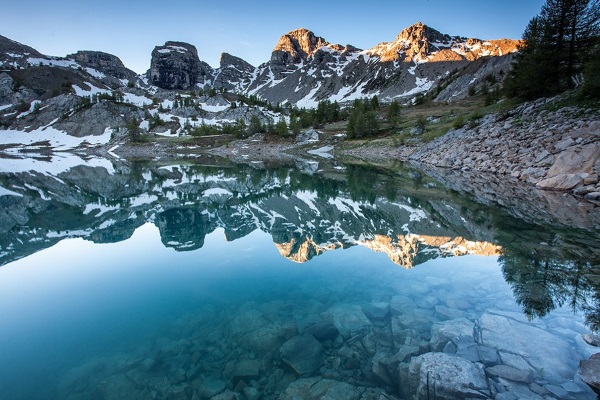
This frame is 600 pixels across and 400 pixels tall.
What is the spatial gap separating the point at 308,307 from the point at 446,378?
13.6 ft

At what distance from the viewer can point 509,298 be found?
8.69m

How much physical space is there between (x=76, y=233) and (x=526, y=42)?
204 feet

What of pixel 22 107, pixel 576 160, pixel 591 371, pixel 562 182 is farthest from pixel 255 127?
pixel 22 107

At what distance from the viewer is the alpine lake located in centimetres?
595

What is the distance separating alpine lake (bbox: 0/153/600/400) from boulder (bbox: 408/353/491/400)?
28 millimetres

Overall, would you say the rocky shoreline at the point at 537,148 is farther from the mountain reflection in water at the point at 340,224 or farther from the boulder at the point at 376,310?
the boulder at the point at 376,310

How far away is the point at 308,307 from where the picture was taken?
8.87m

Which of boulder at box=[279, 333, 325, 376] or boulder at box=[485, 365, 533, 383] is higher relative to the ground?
boulder at box=[485, 365, 533, 383]

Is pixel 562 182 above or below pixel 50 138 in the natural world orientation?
below

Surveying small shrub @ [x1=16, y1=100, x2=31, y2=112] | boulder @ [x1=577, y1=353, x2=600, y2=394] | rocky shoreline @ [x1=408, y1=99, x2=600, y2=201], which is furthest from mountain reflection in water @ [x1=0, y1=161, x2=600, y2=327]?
small shrub @ [x1=16, y1=100, x2=31, y2=112]

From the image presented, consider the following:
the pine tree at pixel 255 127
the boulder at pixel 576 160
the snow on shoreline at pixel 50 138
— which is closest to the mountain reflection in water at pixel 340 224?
the boulder at pixel 576 160

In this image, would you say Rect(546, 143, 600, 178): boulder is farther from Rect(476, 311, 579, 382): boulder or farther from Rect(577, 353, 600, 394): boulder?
Rect(577, 353, 600, 394): boulder

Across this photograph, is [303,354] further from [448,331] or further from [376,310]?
[448,331]

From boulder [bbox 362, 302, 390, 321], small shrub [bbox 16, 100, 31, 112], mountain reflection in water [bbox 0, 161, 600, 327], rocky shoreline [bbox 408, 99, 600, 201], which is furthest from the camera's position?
small shrub [bbox 16, 100, 31, 112]
